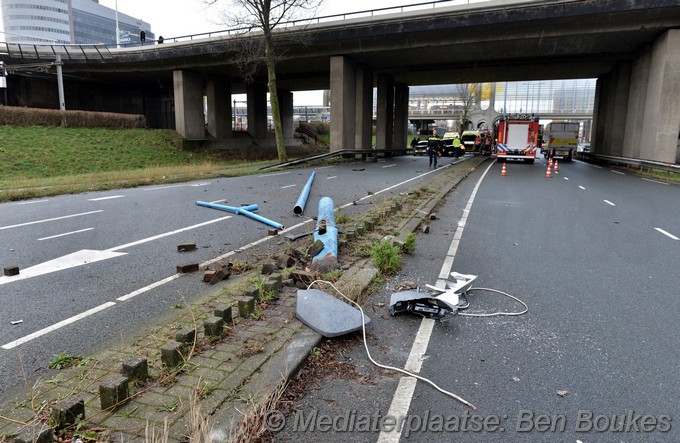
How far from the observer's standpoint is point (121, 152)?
33531 mm

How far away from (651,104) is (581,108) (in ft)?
301

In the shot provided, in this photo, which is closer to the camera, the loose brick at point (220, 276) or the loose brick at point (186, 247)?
the loose brick at point (220, 276)

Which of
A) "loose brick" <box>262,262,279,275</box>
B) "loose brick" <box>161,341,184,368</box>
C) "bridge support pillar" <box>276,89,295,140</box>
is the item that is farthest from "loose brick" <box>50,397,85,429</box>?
"bridge support pillar" <box>276,89,295,140</box>

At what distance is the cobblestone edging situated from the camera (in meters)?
2.97

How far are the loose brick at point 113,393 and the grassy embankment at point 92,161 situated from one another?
13852 millimetres

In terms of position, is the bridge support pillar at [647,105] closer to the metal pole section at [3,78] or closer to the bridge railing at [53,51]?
the bridge railing at [53,51]

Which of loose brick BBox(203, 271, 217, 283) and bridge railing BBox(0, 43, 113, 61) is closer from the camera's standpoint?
loose brick BBox(203, 271, 217, 283)

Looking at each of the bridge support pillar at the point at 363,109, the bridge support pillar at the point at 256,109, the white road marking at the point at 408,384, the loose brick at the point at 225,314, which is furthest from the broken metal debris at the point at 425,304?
the bridge support pillar at the point at 256,109

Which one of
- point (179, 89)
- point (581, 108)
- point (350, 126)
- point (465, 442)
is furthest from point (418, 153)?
point (581, 108)

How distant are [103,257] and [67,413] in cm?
506

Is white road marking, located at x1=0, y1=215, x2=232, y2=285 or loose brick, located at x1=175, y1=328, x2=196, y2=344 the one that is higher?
loose brick, located at x1=175, y1=328, x2=196, y2=344

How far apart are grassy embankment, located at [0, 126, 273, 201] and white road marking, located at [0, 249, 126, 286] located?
8.74 meters

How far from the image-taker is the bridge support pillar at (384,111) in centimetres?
4416

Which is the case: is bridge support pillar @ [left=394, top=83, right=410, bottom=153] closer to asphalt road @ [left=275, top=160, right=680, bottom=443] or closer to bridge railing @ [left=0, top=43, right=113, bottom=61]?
bridge railing @ [left=0, top=43, right=113, bottom=61]
